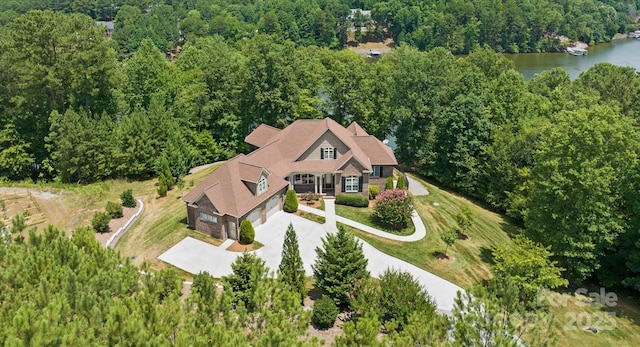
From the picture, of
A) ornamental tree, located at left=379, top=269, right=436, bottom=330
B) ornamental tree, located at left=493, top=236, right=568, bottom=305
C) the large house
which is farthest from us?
the large house

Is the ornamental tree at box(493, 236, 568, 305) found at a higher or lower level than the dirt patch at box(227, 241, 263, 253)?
higher

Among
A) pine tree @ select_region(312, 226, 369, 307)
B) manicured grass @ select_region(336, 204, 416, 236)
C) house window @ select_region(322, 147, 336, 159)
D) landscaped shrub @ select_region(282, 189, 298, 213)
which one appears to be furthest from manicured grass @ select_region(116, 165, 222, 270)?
house window @ select_region(322, 147, 336, 159)

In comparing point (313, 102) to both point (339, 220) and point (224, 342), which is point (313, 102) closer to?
point (339, 220)

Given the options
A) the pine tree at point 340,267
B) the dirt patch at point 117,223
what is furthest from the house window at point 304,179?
the pine tree at point 340,267

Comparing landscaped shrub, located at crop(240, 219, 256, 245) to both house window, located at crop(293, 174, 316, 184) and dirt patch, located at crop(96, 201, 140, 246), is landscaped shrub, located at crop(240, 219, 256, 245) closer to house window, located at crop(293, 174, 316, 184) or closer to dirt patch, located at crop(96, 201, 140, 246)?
house window, located at crop(293, 174, 316, 184)

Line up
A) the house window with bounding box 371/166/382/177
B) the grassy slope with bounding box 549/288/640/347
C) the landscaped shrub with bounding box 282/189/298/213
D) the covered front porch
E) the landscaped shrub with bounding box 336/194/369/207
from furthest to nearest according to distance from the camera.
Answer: the house window with bounding box 371/166/382/177, the covered front porch, the landscaped shrub with bounding box 336/194/369/207, the landscaped shrub with bounding box 282/189/298/213, the grassy slope with bounding box 549/288/640/347

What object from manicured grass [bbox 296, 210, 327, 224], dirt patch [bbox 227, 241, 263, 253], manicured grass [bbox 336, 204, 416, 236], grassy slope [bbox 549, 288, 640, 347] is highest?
dirt patch [bbox 227, 241, 263, 253]

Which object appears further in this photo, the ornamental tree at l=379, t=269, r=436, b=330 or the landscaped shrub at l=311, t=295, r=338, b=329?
the landscaped shrub at l=311, t=295, r=338, b=329
